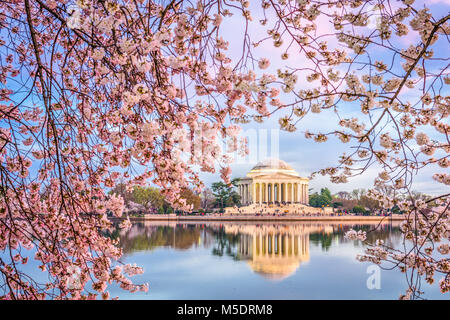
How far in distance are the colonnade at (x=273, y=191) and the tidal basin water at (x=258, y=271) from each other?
50157 mm

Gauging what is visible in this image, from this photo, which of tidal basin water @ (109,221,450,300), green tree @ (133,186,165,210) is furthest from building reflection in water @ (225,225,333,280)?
green tree @ (133,186,165,210)

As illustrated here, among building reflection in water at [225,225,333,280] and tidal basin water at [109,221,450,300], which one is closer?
tidal basin water at [109,221,450,300]

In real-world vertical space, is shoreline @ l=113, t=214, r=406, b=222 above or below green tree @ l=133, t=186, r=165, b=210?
below

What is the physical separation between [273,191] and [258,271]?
63363 mm

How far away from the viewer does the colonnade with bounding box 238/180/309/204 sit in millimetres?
80750

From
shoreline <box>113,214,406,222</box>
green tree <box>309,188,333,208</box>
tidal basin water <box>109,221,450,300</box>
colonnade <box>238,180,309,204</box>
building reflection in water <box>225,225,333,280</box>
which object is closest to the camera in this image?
tidal basin water <box>109,221,450,300</box>

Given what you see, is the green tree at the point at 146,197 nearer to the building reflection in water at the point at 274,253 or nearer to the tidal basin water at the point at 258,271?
the building reflection in water at the point at 274,253

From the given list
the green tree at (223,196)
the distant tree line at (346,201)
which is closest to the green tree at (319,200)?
the distant tree line at (346,201)

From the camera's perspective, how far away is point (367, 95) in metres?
4.20

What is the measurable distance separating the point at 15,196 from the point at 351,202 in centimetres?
7931

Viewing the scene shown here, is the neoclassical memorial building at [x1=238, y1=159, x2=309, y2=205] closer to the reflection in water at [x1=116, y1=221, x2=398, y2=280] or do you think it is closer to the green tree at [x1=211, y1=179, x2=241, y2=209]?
the green tree at [x1=211, y1=179, x2=241, y2=209]

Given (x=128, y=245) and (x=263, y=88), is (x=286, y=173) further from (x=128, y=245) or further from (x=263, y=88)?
(x=263, y=88)

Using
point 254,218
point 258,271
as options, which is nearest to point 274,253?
point 258,271

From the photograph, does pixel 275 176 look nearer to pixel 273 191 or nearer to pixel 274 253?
pixel 273 191
